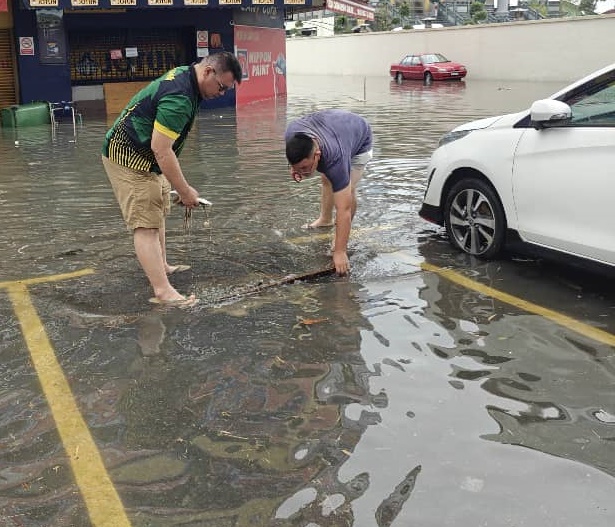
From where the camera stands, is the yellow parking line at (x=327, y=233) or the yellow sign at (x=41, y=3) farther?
the yellow sign at (x=41, y=3)

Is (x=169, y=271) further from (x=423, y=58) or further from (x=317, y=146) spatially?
(x=423, y=58)

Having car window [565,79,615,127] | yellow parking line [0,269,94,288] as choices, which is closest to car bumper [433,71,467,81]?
car window [565,79,615,127]

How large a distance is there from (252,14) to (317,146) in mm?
20215

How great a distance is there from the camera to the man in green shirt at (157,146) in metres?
4.17

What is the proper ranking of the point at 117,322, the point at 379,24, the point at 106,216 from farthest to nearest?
the point at 379,24, the point at 106,216, the point at 117,322

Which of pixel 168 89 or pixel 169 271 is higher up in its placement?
pixel 168 89

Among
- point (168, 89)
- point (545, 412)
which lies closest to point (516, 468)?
point (545, 412)

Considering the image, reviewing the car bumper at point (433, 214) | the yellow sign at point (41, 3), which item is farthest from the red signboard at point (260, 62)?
the car bumper at point (433, 214)

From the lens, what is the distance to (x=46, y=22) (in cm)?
1856

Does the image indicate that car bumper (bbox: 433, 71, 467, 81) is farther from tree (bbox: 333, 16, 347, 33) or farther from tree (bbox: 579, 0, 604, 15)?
tree (bbox: 579, 0, 604, 15)

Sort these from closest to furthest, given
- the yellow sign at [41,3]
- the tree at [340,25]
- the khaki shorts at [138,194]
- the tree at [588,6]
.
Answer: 1. the khaki shorts at [138,194]
2. the yellow sign at [41,3]
3. the tree at [588,6]
4. the tree at [340,25]

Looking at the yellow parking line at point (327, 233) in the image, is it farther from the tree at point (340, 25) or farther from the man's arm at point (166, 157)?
the tree at point (340, 25)

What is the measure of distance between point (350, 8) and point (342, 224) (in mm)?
24369

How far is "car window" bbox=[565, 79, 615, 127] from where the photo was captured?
4480mm
